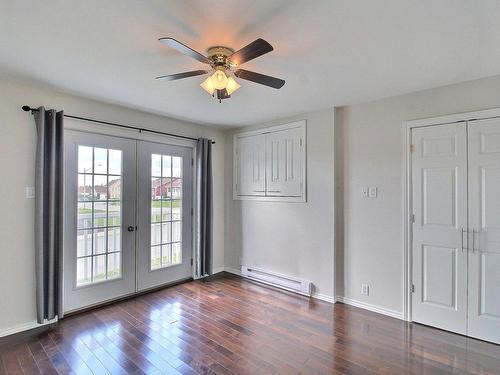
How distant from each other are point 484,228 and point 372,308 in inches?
57.4

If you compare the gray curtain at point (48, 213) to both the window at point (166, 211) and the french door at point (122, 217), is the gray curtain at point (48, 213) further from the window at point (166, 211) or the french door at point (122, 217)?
the window at point (166, 211)

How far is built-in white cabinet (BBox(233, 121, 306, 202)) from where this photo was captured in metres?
3.85

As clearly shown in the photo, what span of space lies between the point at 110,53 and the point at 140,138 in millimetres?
1659

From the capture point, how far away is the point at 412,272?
9.82ft

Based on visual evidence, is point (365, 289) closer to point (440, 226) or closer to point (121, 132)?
point (440, 226)

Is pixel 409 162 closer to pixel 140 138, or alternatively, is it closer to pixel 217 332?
pixel 217 332

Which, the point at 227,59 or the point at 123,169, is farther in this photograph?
the point at 123,169

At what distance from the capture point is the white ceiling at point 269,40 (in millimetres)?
1622

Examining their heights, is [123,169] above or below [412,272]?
above

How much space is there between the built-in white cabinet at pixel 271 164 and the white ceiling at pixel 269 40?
0.98 m

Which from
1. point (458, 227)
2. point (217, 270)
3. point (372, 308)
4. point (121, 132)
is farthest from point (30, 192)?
point (458, 227)

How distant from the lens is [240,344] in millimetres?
2533

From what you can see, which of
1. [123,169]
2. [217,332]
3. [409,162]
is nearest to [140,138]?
[123,169]

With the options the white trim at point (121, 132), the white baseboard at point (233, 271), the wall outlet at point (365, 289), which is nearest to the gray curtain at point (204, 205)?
the white trim at point (121, 132)
